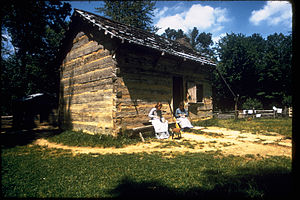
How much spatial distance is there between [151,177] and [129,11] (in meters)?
26.4

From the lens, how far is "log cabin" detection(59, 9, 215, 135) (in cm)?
820

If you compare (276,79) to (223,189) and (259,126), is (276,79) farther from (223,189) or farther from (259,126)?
(223,189)

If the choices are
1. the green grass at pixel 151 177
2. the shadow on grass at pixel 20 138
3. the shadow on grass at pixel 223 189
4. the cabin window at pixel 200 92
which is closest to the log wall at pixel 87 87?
the shadow on grass at pixel 20 138

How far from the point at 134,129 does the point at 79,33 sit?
7.29 meters

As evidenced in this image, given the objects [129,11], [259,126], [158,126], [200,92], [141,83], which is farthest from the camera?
[129,11]

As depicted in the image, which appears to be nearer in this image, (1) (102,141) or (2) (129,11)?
(1) (102,141)

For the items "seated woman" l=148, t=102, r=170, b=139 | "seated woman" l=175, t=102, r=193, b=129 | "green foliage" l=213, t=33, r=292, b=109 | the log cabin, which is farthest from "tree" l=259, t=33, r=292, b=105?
"seated woman" l=148, t=102, r=170, b=139

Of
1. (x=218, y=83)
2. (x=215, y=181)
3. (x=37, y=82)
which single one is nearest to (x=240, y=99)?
(x=218, y=83)

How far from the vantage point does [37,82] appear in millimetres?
25047

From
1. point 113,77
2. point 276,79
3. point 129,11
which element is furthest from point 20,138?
point 276,79

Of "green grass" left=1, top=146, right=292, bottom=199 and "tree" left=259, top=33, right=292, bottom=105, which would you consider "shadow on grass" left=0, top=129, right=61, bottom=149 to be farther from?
"tree" left=259, top=33, right=292, bottom=105

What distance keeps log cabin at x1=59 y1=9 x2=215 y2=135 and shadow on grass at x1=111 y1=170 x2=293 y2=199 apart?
4903 mm

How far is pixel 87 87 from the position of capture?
9875mm

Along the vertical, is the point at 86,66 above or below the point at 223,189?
above
